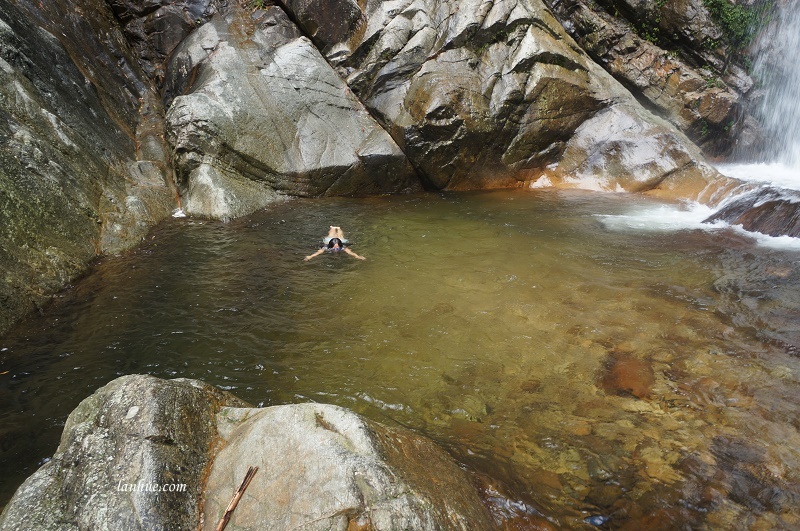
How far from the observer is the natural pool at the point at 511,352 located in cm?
344

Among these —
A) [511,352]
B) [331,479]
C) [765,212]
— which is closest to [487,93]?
[765,212]

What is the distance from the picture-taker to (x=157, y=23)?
44.8 ft

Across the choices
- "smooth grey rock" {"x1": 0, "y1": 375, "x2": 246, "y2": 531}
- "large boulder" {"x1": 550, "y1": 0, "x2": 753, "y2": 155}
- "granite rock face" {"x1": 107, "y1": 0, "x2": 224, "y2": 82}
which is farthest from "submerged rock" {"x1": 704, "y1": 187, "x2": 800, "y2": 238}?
"granite rock face" {"x1": 107, "y1": 0, "x2": 224, "y2": 82}

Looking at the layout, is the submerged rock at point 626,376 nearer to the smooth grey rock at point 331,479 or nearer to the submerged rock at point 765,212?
the smooth grey rock at point 331,479

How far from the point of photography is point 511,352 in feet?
16.7

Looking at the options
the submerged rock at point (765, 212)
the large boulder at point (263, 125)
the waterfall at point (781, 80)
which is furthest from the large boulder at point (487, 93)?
the waterfall at point (781, 80)

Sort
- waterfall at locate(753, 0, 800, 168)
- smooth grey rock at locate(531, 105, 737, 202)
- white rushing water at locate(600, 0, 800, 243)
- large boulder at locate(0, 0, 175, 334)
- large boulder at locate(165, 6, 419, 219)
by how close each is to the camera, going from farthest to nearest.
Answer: waterfall at locate(753, 0, 800, 168), white rushing water at locate(600, 0, 800, 243), smooth grey rock at locate(531, 105, 737, 202), large boulder at locate(165, 6, 419, 219), large boulder at locate(0, 0, 175, 334)

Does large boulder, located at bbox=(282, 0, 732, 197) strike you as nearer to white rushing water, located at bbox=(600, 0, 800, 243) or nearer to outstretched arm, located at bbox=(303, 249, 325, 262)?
white rushing water, located at bbox=(600, 0, 800, 243)

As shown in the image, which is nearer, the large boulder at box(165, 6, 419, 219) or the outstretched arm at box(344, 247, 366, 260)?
the outstretched arm at box(344, 247, 366, 260)

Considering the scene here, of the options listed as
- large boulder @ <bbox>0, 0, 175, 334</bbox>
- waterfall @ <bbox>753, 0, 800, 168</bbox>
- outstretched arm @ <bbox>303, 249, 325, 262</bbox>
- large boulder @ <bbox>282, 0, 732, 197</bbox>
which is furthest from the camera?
waterfall @ <bbox>753, 0, 800, 168</bbox>

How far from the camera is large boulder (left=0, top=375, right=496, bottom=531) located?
96.2 inches

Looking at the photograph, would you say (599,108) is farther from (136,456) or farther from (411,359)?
(136,456)

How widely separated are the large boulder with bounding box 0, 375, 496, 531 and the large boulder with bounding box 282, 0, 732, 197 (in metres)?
10.6

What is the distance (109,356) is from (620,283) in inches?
266
